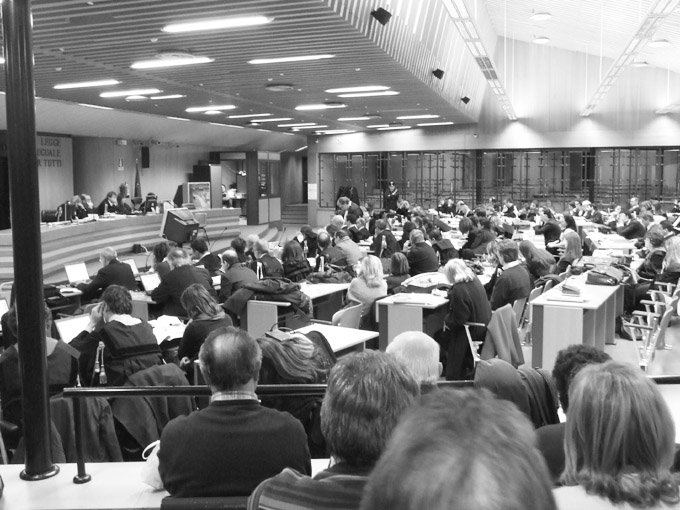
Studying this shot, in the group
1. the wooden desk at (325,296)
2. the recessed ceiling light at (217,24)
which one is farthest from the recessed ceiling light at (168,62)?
the wooden desk at (325,296)

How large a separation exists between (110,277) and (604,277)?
20.0ft

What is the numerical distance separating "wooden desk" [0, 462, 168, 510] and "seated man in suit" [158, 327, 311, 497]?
593 mm

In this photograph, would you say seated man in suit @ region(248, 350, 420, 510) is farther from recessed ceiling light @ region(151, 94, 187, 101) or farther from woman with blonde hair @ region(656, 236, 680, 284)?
recessed ceiling light @ region(151, 94, 187, 101)

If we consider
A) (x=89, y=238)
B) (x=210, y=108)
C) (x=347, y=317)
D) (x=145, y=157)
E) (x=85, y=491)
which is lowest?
(x=85, y=491)

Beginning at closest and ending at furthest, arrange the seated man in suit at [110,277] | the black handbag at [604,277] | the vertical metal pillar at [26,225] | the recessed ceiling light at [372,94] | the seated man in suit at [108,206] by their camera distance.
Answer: the vertical metal pillar at [26,225] → the black handbag at [604,277] → the seated man in suit at [110,277] → the recessed ceiling light at [372,94] → the seated man in suit at [108,206]

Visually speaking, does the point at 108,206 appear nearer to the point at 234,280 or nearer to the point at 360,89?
the point at 360,89

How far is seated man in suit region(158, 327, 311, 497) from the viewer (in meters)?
2.47

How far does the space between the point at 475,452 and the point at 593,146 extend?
24.4 meters

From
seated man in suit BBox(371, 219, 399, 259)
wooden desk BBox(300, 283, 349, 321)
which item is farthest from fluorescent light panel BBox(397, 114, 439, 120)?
wooden desk BBox(300, 283, 349, 321)

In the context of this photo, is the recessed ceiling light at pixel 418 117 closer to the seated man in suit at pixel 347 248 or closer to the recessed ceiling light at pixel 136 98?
the recessed ceiling light at pixel 136 98

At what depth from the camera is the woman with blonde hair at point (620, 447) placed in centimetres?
191

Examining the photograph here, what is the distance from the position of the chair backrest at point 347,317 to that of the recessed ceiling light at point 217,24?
129 inches

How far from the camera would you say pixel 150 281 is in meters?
9.03

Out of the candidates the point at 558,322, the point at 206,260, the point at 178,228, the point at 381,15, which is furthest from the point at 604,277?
the point at 178,228
